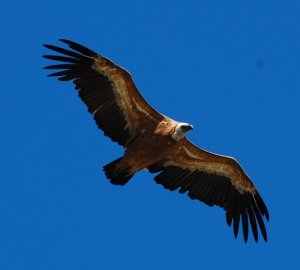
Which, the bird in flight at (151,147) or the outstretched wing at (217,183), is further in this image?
the outstretched wing at (217,183)

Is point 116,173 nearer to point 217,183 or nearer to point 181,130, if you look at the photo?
point 181,130

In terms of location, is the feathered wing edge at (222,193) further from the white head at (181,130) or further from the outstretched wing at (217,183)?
the white head at (181,130)

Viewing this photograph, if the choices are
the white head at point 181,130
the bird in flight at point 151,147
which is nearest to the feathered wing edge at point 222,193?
the bird in flight at point 151,147

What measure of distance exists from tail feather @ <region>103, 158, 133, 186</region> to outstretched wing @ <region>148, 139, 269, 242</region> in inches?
48.6

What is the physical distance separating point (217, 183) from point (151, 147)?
229cm

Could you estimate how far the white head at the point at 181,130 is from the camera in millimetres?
18141

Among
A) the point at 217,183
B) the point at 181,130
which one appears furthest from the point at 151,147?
the point at 217,183

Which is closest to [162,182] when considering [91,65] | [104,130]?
[104,130]

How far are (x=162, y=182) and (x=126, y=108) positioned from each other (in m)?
1.99

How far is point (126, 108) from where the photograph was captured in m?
18.6

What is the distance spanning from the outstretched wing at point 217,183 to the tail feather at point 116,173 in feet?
4.05

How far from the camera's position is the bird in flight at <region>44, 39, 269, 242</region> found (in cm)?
1812

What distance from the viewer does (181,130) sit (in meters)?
18.1

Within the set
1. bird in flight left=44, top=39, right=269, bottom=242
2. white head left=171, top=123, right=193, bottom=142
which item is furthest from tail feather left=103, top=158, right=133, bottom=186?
white head left=171, top=123, right=193, bottom=142
